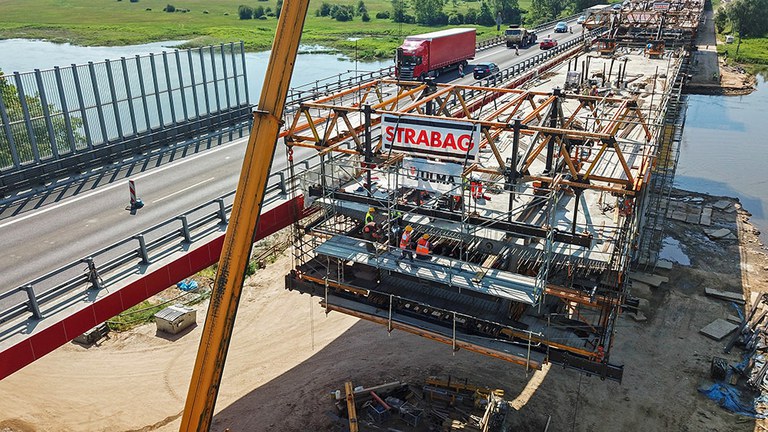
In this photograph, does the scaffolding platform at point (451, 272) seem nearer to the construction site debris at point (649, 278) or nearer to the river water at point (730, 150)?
the construction site debris at point (649, 278)

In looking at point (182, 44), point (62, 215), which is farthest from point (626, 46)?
point (182, 44)

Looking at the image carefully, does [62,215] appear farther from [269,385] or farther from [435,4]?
[435,4]

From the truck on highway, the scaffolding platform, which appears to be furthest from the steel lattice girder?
the truck on highway

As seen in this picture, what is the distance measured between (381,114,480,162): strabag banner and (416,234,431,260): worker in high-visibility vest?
8.57 feet

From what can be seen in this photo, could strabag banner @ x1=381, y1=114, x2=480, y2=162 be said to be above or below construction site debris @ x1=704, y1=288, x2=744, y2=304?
above

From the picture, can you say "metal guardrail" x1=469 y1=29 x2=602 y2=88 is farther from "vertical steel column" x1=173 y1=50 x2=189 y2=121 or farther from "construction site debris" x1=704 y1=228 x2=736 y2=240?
"vertical steel column" x1=173 y1=50 x2=189 y2=121

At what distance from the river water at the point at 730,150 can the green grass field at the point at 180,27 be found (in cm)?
5252

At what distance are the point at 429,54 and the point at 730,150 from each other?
99.7 feet

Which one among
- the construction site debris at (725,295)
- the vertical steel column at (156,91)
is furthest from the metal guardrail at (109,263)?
the construction site debris at (725,295)

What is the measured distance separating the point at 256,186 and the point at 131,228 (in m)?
11.6

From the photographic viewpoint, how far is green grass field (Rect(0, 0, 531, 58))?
11344 centimetres

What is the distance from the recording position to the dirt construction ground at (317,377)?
858 inches

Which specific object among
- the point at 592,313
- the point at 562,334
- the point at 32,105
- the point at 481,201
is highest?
the point at 32,105

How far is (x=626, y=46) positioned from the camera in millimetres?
61844
